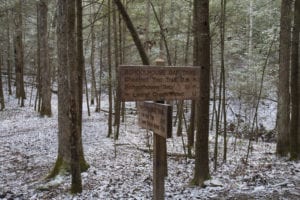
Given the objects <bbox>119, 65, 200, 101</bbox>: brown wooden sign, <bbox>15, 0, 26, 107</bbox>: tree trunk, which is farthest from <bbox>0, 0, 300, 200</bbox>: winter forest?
<bbox>15, 0, 26, 107</bbox>: tree trunk

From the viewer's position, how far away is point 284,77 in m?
9.44

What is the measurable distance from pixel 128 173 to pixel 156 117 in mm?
4342

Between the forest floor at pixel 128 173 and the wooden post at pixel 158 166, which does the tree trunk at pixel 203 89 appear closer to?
the forest floor at pixel 128 173

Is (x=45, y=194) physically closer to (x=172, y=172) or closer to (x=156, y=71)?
(x=172, y=172)

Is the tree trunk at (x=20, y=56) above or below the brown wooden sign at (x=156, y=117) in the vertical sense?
above

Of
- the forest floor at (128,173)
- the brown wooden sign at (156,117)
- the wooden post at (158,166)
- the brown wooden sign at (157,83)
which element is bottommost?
the forest floor at (128,173)

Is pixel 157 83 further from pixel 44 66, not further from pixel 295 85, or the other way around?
pixel 44 66

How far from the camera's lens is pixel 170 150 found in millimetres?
11258

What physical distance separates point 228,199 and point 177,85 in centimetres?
265

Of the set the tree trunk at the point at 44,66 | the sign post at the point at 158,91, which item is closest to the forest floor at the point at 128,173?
the sign post at the point at 158,91

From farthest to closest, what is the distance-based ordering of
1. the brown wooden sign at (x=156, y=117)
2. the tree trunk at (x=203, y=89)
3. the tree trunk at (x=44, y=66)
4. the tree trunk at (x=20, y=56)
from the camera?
the tree trunk at (x=20, y=56) → the tree trunk at (x=44, y=66) → the tree trunk at (x=203, y=89) → the brown wooden sign at (x=156, y=117)

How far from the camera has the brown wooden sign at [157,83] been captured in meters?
4.23

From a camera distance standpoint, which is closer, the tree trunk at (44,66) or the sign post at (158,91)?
the sign post at (158,91)

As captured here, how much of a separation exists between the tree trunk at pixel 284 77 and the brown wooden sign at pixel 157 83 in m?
5.77
